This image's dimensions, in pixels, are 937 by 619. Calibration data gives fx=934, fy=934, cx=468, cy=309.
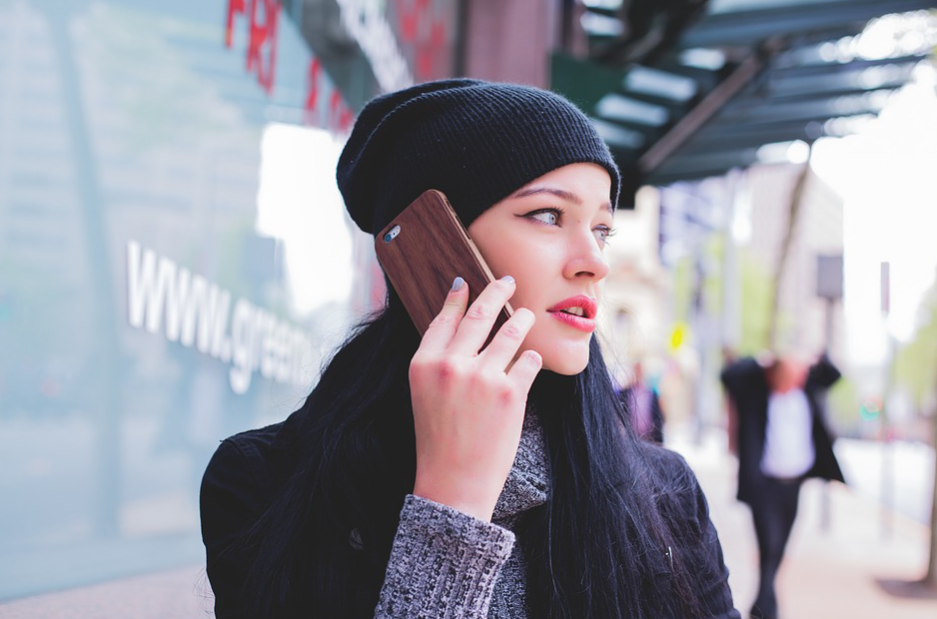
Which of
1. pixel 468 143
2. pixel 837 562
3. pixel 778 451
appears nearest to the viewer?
pixel 468 143

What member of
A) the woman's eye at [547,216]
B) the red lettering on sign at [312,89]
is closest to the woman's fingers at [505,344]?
the woman's eye at [547,216]

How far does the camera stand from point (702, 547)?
185 centimetres

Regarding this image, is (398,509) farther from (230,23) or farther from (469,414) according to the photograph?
(230,23)

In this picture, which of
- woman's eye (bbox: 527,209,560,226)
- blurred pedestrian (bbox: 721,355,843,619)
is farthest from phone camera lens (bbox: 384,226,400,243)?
blurred pedestrian (bbox: 721,355,843,619)

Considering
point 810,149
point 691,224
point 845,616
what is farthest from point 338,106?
point 691,224

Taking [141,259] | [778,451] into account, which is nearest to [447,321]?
[141,259]

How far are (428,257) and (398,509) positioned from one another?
0.46 m

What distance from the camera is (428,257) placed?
172 centimetres

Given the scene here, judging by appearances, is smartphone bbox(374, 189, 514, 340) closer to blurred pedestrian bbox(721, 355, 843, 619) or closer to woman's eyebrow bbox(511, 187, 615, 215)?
woman's eyebrow bbox(511, 187, 615, 215)

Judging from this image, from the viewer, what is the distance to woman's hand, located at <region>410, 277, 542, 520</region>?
1393 millimetres

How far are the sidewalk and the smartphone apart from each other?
7.87ft

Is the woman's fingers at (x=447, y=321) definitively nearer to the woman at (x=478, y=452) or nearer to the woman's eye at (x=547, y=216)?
the woman at (x=478, y=452)

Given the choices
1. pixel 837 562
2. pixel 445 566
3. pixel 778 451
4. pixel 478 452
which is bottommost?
pixel 837 562

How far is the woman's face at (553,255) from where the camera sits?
1663 millimetres
